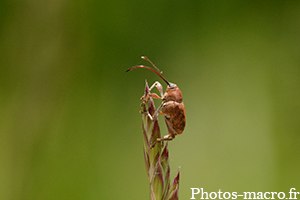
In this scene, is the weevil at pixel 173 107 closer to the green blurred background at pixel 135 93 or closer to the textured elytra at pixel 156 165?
the textured elytra at pixel 156 165

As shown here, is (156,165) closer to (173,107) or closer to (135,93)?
(173,107)

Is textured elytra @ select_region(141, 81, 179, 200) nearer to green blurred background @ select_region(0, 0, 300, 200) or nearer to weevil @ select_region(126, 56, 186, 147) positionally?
weevil @ select_region(126, 56, 186, 147)

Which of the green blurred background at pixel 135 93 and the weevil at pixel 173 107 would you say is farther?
the green blurred background at pixel 135 93

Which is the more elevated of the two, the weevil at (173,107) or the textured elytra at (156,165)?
the weevil at (173,107)

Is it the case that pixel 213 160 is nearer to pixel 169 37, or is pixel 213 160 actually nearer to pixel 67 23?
pixel 169 37

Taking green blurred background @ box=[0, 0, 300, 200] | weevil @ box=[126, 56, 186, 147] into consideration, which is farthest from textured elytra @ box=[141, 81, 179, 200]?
green blurred background @ box=[0, 0, 300, 200]

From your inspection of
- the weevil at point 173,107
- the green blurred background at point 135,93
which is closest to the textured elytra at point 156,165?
the weevil at point 173,107

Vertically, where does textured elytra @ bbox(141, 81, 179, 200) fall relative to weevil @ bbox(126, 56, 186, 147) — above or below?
below

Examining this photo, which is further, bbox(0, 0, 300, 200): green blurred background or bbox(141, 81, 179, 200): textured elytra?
bbox(0, 0, 300, 200): green blurred background

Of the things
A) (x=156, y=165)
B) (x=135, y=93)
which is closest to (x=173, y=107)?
(x=156, y=165)
